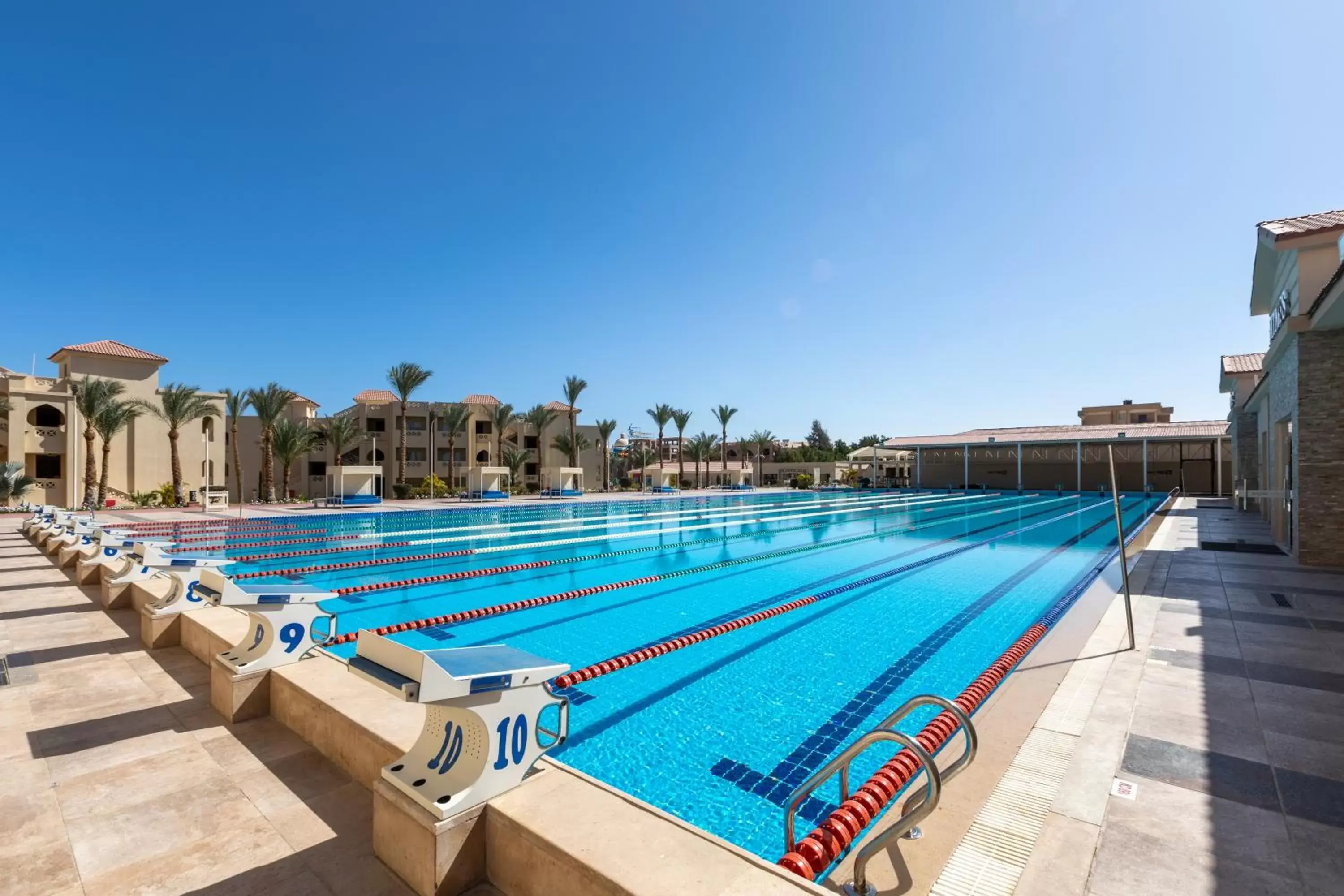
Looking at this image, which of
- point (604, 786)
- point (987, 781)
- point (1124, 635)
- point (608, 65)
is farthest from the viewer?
point (608, 65)

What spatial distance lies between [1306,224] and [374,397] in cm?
4023

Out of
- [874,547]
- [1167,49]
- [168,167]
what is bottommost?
[874,547]

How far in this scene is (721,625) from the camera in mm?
6141

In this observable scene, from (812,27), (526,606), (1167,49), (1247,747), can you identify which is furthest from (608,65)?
(1247,747)

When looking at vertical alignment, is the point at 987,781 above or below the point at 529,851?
below

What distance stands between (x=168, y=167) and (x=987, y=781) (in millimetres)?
19502

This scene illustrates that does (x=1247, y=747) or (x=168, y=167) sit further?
(x=168, y=167)

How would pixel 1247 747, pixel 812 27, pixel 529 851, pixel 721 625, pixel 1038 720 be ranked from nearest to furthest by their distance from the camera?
pixel 529 851 < pixel 1247 747 < pixel 1038 720 < pixel 721 625 < pixel 812 27

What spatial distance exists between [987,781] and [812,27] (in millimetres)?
11558

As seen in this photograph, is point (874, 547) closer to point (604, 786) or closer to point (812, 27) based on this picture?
point (812, 27)

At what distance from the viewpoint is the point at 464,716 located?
6.46 feet

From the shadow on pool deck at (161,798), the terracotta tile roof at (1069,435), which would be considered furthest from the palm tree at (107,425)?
the terracotta tile roof at (1069,435)

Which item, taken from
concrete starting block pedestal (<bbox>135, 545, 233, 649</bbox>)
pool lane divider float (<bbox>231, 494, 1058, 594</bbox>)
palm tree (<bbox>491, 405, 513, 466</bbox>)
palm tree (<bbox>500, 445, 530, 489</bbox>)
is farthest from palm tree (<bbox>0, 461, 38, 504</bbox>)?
concrete starting block pedestal (<bbox>135, 545, 233, 649</bbox>)

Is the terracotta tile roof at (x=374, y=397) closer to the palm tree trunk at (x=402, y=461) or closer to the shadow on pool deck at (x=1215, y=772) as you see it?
the palm tree trunk at (x=402, y=461)
